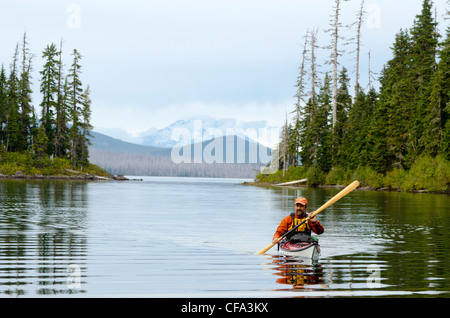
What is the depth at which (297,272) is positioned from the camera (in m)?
13.3

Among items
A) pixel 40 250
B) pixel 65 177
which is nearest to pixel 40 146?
pixel 65 177

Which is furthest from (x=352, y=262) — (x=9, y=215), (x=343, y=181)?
(x=343, y=181)

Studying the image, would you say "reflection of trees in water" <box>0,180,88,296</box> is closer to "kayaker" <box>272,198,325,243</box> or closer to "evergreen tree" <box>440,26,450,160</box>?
"kayaker" <box>272,198,325,243</box>

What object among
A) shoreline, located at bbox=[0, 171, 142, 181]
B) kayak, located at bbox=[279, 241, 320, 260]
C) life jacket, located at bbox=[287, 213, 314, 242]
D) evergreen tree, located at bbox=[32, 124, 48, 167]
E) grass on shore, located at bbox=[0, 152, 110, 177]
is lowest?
kayak, located at bbox=[279, 241, 320, 260]

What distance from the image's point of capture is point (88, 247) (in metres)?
17.2

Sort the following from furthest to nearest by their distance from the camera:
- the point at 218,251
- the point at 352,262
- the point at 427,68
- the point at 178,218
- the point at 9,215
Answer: the point at 427,68, the point at 178,218, the point at 9,215, the point at 218,251, the point at 352,262

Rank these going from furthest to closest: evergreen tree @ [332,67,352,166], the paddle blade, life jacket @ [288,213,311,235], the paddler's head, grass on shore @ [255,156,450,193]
Answer: 1. evergreen tree @ [332,67,352,166]
2. grass on shore @ [255,156,450,193]
3. the paddle blade
4. life jacket @ [288,213,311,235]
5. the paddler's head

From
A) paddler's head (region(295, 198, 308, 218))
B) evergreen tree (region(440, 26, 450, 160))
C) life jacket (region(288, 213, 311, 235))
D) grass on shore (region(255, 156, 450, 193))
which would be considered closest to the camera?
paddler's head (region(295, 198, 308, 218))

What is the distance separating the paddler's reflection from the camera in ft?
39.5

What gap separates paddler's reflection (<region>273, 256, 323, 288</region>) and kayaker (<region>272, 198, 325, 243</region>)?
0.68m

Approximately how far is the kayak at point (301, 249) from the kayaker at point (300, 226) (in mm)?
242

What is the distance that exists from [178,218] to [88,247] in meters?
11.1

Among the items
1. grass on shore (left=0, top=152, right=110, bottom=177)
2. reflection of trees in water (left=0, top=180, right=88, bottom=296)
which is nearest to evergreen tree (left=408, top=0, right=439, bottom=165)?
reflection of trees in water (left=0, top=180, right=88, bottom=296)
